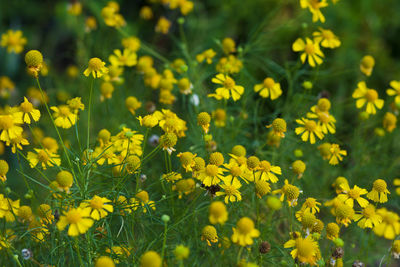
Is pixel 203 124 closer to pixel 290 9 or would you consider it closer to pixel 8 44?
pixel 8 44

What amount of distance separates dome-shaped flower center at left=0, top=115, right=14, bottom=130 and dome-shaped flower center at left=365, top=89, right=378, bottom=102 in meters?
1.34

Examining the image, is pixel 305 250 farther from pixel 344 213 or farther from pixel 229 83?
pixel 229 83

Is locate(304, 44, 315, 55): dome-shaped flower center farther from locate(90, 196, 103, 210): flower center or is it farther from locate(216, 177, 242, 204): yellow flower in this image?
locate(90, 196, 103, 210): flower center

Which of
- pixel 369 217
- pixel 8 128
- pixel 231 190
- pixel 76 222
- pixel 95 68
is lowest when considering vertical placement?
pixel 369 217

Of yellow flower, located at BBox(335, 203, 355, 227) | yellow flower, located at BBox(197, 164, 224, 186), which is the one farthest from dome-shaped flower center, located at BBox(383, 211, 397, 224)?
yellow flower, located at BBox(197, 164, 224, 186)

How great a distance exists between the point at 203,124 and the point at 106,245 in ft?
1.56

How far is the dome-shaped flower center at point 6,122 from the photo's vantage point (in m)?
1.22

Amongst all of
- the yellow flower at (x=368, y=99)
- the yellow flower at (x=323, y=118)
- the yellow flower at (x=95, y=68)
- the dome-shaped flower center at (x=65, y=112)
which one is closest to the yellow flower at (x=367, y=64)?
the yellow flower at (x=368, y=99)

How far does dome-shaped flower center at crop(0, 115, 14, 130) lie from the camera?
1224mm

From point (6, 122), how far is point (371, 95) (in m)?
1.35

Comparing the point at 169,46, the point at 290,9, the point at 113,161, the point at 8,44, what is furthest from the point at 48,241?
the point at 290,9

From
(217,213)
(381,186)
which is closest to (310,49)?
(381,186)

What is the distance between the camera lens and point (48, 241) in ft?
4.44

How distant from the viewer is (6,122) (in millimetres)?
1225
